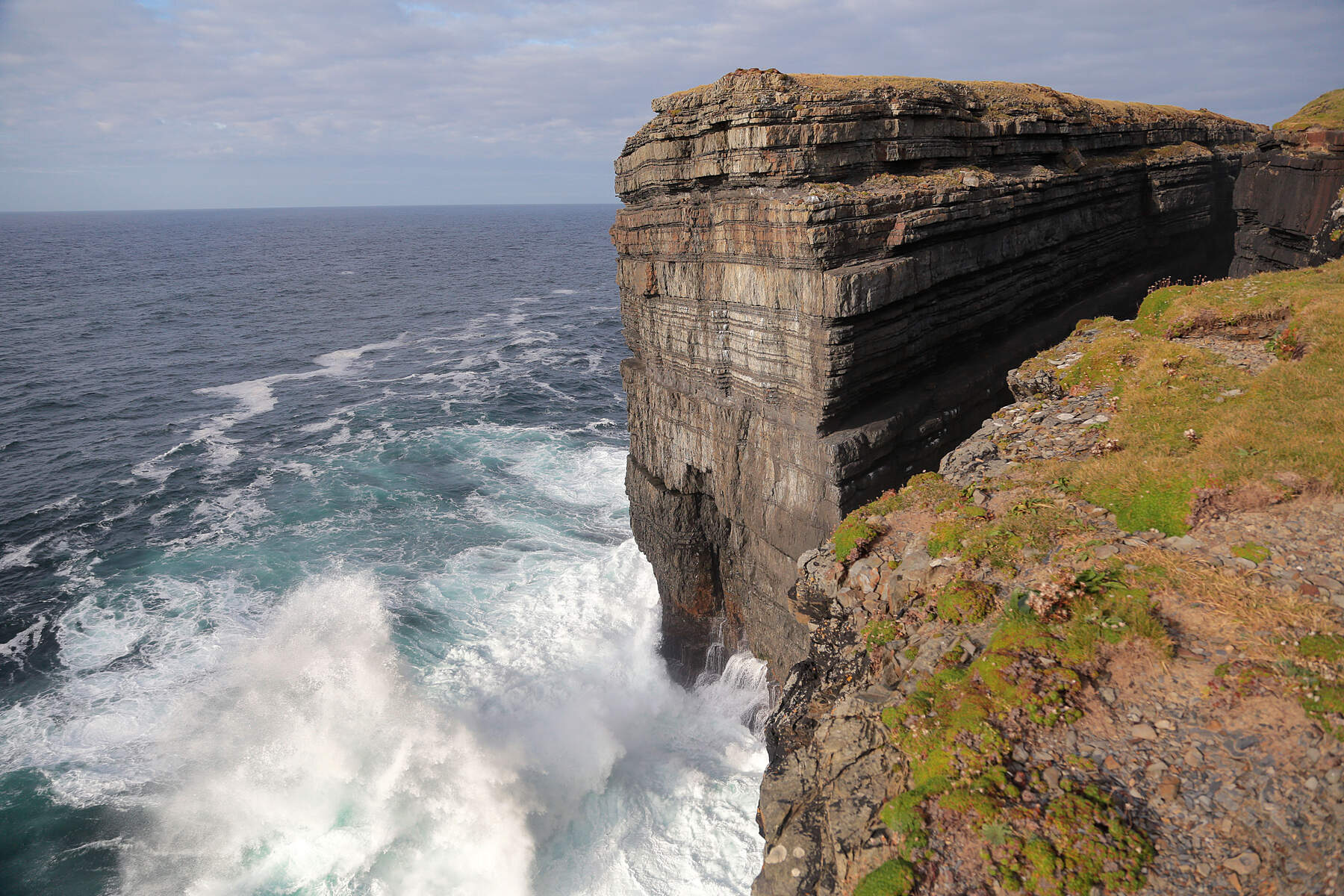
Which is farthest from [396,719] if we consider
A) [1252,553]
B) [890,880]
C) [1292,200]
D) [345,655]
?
[1292,200]

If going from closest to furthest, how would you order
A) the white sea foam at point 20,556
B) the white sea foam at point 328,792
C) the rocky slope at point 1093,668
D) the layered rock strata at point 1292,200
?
the rocky slope at point 1093,668, the white sea foam at point 328,792, the layered rock strata at point 1292,200, the white sea foam at point 20,556

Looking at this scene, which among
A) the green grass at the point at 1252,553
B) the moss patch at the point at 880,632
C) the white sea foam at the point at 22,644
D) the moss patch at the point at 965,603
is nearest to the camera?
the green grass at the point at 1252,553

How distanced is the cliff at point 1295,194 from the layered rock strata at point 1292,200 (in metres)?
0.02

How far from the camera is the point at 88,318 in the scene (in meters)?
75.1

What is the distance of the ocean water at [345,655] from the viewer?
63.0 ft

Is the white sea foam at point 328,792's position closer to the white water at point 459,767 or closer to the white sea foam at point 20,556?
the white water at point 459,767

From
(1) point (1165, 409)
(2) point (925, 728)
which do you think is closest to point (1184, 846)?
(2) point (925, 728)

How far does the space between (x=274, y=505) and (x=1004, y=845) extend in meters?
38.2

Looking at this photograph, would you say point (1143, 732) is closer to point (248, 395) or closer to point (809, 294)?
point (809, 294)

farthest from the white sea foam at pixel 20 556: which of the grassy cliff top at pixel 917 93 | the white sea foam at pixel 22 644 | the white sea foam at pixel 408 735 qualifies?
the grassy cliff top at pixel 917 93

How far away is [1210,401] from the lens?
12.0 metres

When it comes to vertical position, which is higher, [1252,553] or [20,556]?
[1252,553]

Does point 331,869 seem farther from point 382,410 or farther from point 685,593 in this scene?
point 382,410

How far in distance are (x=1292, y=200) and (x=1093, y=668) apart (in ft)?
85.8
